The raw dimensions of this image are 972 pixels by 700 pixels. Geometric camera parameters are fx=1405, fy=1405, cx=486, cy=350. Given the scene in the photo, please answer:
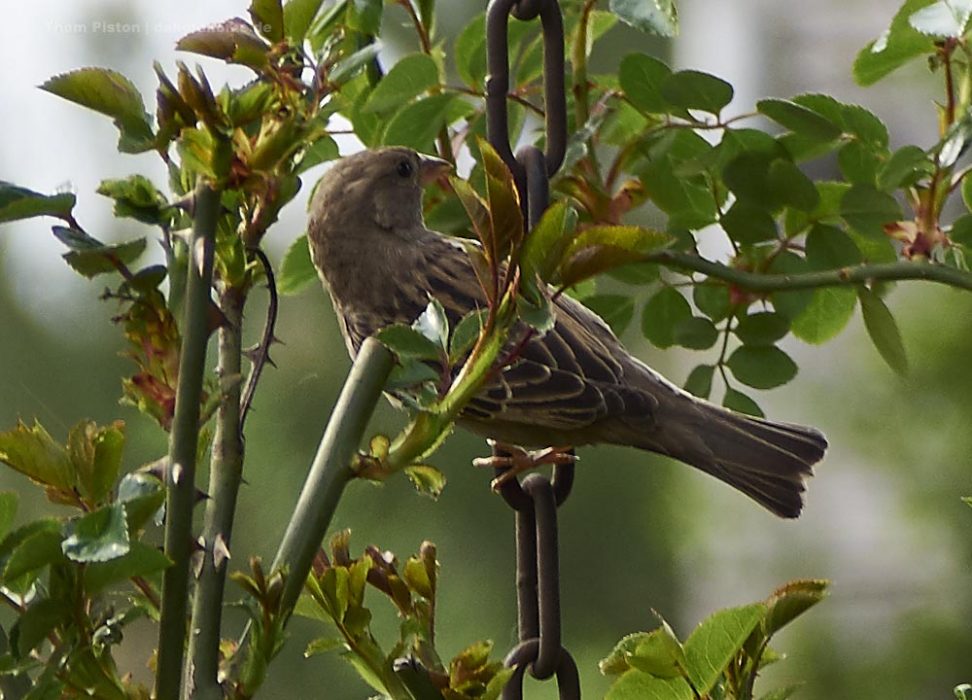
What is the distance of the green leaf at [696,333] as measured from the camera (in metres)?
0.79

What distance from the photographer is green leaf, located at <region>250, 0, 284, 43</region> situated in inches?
18.6

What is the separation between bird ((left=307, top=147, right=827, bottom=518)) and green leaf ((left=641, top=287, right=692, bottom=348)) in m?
0.10

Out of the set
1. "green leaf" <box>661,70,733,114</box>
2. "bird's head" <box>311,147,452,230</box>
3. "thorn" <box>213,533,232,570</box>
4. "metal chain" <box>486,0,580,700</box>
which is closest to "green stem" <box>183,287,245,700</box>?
"thorn" <box>213,533,232,570</box>

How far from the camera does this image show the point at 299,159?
479 mm

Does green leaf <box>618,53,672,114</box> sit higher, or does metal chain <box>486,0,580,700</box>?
green leaf <box>618,53,672,114</box>

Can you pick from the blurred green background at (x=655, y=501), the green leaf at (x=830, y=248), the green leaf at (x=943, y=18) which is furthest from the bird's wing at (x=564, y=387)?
the blurred green background at (x=655, y=501)

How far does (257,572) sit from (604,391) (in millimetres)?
681

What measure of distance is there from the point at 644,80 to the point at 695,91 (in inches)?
1.2

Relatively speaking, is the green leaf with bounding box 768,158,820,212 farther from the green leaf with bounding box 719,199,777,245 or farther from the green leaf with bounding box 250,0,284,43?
the green leaf with bounding box 250,0,284,43

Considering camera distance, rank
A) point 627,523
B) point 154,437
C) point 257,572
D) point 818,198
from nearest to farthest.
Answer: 1. point 257,572
2. point 818,198
3. point 154,437
4. point 627,523

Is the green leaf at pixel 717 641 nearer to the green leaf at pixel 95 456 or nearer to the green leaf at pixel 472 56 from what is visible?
the green leaf at pixel 95 456

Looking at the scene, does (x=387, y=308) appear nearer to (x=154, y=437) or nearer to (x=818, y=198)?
(x=818, y=198)

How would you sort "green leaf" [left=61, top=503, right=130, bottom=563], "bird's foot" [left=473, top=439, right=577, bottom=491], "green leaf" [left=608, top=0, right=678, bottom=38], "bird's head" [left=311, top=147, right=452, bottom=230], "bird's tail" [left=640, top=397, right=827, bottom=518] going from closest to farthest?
"green leaf" [left=61, top=503, right=130, bottom=563] → "green leaf" [left=608, top=0, right=678, bottom=38] → "bird's foot" [left=473, top=439, right=577, bottom=491] → "bird's tail" [left=640, top=397, right=827, bottom=518] → "bird's head" [left=311, top=147, right=452, bottom=230]

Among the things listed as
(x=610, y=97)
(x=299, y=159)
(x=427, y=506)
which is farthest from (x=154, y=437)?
(x=299, y=159)
